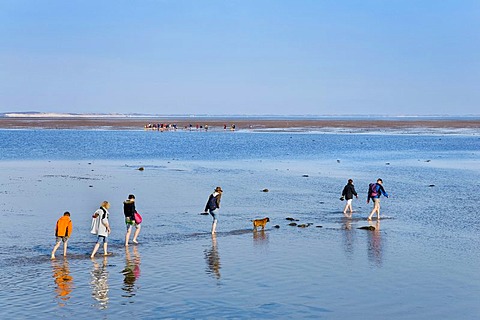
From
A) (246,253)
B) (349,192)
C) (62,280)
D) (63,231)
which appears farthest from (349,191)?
(62,280)

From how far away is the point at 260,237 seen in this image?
25516 millimetres

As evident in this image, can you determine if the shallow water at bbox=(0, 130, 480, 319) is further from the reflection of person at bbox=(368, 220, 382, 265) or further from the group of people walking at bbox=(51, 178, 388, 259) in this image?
the group of people walking at bbox=(51, 178, 388, 259)

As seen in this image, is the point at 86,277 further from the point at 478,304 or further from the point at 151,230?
the point at 478,304

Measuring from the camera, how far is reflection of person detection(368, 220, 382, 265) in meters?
22.0

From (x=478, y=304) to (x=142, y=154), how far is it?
5858cm

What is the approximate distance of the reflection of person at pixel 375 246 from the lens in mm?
22047

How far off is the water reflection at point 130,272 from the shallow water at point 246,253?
59 millimetres

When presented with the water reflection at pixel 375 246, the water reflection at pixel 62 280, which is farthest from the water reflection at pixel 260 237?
the water reflection at pixel 62 280

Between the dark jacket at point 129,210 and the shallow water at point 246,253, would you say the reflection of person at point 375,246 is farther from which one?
the dark jacket at point 129,210

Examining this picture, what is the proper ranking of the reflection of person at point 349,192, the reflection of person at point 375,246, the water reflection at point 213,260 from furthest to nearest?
the reflection of person at point 349,192 → the reflection of person at point 375,246 → the water reflection at point 213,260

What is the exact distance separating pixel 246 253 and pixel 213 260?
1531 mm

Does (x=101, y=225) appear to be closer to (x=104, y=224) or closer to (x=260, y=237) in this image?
(x=104, y=224)

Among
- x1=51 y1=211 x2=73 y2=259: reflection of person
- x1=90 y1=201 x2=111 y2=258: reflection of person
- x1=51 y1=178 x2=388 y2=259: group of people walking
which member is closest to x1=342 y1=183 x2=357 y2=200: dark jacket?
x1=51 y1=178 x2=388 y2=259: group of people walking

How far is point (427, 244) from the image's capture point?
24.2 metres
